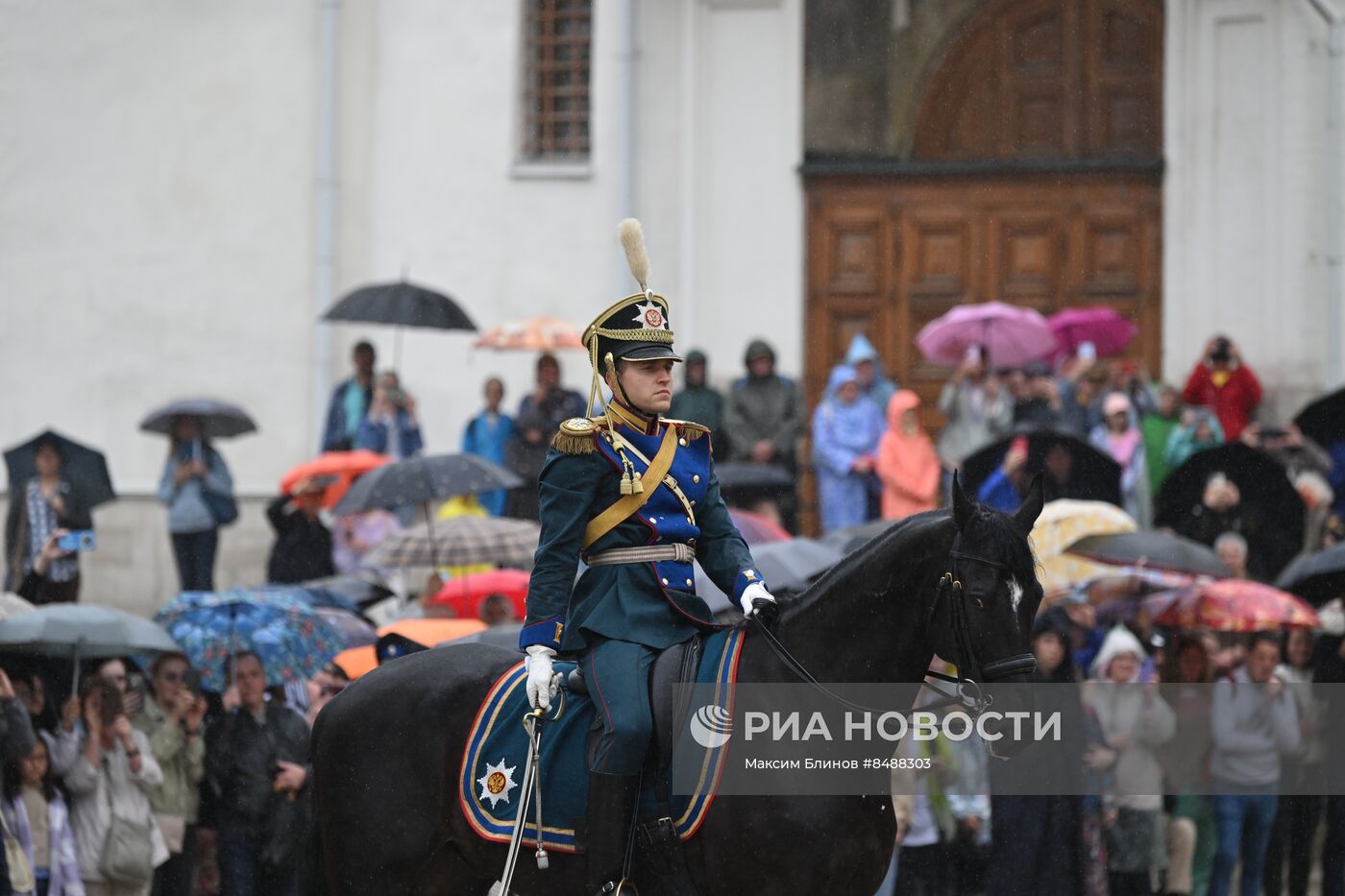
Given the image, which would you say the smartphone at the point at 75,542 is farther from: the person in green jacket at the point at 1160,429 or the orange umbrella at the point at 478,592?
the person in green jacket at the point at 1160,429

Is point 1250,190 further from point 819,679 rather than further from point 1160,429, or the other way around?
point 819,679

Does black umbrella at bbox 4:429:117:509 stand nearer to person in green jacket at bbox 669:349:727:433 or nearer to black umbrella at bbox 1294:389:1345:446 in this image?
person in green jacket at bbox 669:349:727:433

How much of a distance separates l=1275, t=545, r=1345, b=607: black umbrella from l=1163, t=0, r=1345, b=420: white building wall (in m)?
6.48

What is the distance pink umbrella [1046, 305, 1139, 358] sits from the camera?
1873 cm

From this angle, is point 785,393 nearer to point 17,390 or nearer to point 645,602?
point 17,390

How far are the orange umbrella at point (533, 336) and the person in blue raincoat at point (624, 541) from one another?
10396 mm

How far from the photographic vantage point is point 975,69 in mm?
21391

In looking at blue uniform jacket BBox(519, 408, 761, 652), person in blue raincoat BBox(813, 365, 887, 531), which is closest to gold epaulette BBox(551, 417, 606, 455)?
blue uniform jacket BBox(519, 408, 761, 652)

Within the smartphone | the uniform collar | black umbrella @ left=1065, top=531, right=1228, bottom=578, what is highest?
the uniform collar

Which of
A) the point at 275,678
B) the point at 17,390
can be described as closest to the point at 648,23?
the point at 17,390

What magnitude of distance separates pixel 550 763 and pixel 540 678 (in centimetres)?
42

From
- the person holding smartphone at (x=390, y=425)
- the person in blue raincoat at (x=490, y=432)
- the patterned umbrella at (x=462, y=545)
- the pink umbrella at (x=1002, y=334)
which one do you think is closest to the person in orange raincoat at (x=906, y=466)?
the pink umbrella at (x=1002, y=334)

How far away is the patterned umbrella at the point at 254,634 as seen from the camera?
1181 centimetres

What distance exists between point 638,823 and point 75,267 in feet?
51.9
